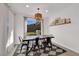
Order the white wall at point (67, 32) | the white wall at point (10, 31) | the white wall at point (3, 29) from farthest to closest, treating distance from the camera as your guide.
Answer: the white wall at point (67, 32)
the white wall at point (10, 31)
the white wall at point (3, 29)

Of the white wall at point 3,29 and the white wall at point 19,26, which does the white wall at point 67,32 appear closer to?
the white wall at point 19,26

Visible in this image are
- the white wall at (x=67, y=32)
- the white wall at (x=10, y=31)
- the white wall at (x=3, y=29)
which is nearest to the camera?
the white wall at (x=3, y=29)

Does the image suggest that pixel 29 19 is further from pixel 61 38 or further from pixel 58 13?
pixel 61 38

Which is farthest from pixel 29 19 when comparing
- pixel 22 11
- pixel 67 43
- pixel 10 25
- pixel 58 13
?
pixel 67 43

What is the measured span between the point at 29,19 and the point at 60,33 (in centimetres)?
73

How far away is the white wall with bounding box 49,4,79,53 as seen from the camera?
2.21 metres

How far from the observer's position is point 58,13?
2178mm

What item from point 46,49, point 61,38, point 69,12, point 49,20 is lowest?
point 46,49

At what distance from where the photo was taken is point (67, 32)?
2359 millimetres

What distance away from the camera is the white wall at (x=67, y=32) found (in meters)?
2.21

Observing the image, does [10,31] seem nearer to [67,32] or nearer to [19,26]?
[19,26]

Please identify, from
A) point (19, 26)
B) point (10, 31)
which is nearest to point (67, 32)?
point (19, 26)

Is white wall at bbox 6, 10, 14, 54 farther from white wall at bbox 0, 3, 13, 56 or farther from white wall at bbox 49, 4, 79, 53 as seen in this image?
white wall at bbox 49, 4, 79, 53

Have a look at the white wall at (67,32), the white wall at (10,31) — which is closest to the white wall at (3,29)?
the white wall at (10,31)
